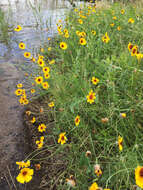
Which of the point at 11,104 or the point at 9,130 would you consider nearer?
the point at 9,130

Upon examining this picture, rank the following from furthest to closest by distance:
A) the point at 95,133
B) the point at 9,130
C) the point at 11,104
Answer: the point at 11,104, the point at 9,130, the point at 95,133

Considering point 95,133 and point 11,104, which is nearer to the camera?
point 95,133

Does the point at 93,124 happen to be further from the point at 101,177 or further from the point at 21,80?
the point at 21,80

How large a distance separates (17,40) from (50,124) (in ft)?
8.27

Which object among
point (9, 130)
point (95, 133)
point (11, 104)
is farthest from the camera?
point (11, 104)

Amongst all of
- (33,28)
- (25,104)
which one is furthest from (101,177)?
(33,28)

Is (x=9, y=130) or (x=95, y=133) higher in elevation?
(x=95, y=133)

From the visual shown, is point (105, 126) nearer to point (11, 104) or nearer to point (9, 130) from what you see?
point (9, 130)

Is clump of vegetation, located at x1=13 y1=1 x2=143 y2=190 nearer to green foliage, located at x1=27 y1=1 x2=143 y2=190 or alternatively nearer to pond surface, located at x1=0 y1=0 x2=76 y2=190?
green foliage, located at x1=27 y1=1 x2=143 y2=190

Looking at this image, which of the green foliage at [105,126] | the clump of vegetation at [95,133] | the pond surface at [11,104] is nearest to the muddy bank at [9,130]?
the pond surface at [11,104]

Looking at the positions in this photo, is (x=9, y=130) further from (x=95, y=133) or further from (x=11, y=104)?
(x=95, y=133)

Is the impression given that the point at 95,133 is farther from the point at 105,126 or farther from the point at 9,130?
the point at 9,130

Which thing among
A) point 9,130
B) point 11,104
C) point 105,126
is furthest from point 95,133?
point 11,104

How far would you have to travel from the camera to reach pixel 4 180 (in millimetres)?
1171
